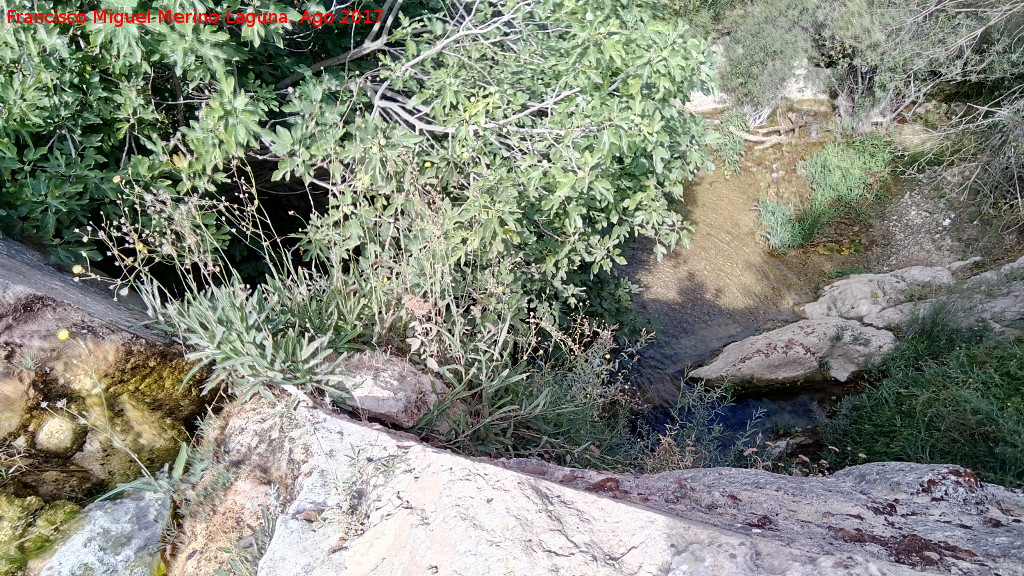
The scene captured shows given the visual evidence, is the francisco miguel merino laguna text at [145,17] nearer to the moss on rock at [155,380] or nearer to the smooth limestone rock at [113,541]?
the moss on rock at [155,380]

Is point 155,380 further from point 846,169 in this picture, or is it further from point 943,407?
point 846,169

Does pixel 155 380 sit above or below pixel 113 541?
above

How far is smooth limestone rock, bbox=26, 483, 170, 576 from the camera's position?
189 centimetres

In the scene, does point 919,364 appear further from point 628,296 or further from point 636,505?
point 636,505

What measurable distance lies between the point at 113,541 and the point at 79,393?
1.92 ft

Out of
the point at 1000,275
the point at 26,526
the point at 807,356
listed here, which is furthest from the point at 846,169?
the point at 26,526

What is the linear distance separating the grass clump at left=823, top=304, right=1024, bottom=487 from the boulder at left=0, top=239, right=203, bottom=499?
4.09 meters

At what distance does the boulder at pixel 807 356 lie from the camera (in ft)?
21.4

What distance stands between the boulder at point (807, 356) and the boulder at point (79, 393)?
549 cm

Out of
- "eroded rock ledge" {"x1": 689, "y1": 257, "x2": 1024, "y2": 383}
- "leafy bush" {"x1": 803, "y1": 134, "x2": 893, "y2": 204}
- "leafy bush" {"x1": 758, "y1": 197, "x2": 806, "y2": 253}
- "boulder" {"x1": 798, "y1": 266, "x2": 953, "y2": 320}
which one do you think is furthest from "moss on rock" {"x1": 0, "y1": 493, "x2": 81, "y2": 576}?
"leafy bush" {"x1": 803, "y1": 134, "x2": 893, "y2": 204}

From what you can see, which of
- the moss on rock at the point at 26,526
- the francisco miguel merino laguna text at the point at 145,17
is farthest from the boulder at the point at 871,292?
the moss on rock at the point at 26,526

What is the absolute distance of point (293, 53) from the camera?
4168 millimetres

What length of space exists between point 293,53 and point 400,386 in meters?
2.72

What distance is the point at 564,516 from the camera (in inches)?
70.4
